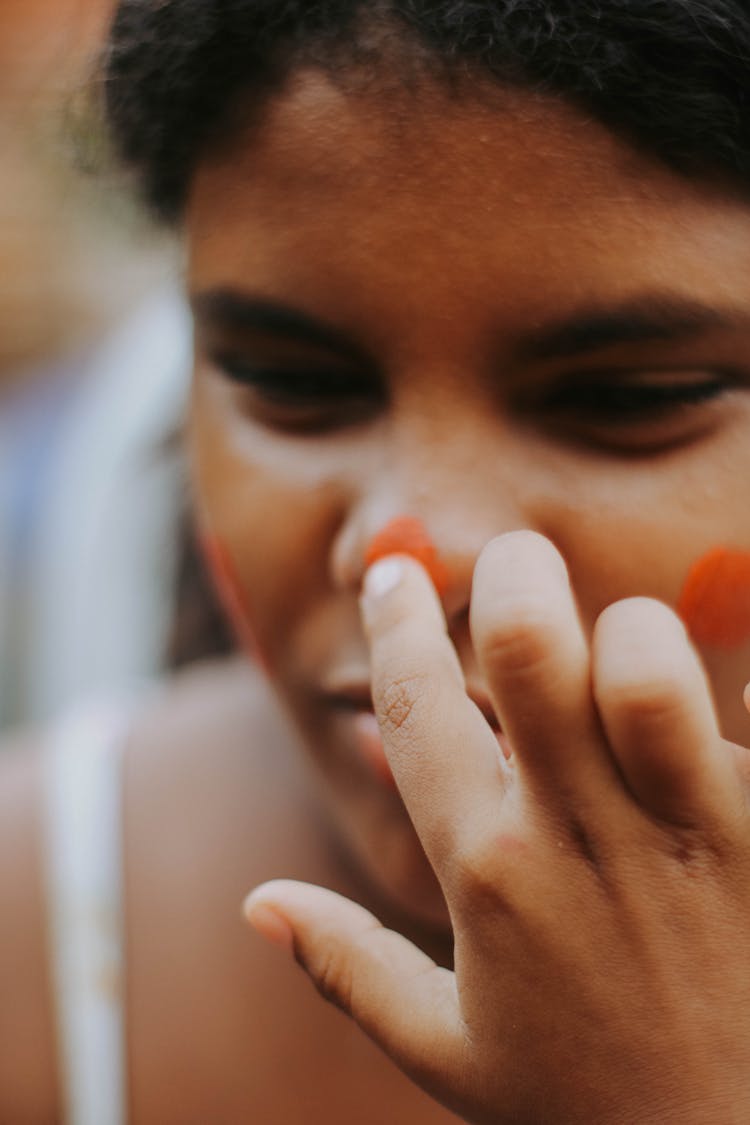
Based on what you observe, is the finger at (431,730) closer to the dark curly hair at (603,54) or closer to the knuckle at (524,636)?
the knuckle at (524,636)

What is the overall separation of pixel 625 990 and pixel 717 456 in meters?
0.40

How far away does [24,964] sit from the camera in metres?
1.29

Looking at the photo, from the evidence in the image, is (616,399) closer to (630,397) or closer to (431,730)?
(630,397)

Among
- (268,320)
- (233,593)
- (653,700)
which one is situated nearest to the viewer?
(653,700)

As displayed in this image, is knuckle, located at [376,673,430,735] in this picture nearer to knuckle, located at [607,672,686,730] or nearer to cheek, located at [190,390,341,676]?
knuckle, located at [607,672,686,730]

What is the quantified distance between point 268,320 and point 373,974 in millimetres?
509

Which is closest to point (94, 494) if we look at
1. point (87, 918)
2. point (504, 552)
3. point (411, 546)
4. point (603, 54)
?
point (87, 918)

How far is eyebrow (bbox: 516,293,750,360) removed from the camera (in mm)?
853

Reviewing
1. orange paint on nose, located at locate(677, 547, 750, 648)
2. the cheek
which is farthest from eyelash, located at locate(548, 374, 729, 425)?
the cheek

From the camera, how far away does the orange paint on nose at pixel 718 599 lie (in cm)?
91

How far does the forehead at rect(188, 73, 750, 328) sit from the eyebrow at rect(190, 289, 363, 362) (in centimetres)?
4

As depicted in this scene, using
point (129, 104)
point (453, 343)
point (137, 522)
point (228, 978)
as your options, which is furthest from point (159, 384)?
point (453, 343)

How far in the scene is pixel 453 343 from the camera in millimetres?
876

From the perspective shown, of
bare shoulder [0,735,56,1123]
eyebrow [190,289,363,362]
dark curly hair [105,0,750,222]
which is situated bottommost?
bare shoulder [0,735,56,1123]
